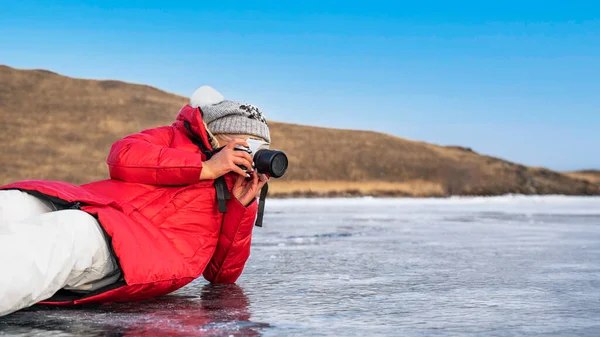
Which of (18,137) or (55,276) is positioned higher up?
(18,137)

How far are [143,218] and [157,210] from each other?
12 centimetres

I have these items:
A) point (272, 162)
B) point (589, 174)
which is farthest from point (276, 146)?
point (272, 162)

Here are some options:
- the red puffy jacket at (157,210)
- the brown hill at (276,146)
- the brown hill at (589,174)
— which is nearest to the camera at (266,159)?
the red puffy jacket at (157,210)

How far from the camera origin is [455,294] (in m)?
3.85

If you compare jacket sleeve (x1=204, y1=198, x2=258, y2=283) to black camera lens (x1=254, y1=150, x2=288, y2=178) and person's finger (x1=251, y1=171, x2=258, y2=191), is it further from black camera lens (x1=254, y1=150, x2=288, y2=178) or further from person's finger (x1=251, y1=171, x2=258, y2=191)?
black camera lens (x1=254, y1=150, x2=288, y2=178)

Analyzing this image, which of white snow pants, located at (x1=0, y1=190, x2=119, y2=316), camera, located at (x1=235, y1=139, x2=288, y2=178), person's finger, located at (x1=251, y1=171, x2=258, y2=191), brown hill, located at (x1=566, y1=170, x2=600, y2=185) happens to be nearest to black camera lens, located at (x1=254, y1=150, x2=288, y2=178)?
camera, located at (x1=235, y1=139, x2=288, y2=178)

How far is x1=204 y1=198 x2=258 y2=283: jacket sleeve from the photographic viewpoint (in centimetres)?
371

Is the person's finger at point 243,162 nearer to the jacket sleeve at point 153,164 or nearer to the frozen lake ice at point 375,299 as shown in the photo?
the jacket sleeve at point 153,164

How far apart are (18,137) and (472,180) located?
18.8m

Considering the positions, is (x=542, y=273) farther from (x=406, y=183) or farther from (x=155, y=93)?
(x=155, y=93)

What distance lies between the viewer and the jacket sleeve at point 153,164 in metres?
3.36

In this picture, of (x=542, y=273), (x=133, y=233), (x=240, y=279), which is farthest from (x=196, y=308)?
(x=542, y=273)

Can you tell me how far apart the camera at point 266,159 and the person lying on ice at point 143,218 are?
0.17ft

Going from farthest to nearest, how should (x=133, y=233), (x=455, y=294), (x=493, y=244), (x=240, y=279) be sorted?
(x=493, y=244), (x=240, y=279), (x=455, y=294), (x=133, y=233)
